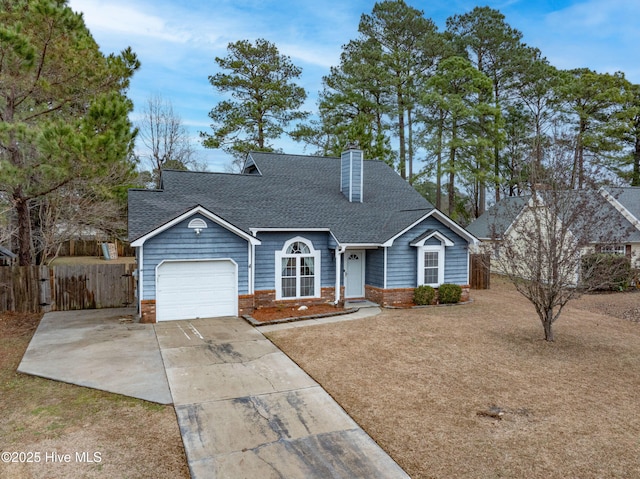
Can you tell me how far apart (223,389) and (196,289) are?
20.2ft

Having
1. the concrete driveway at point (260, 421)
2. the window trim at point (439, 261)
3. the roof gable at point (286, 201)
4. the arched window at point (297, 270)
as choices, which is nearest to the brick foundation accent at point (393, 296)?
the window trim at point (439, 261)

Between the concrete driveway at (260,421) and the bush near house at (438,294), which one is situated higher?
the bush near house at (438,294)

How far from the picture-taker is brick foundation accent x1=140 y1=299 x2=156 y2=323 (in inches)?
487

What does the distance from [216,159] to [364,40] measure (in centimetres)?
1428

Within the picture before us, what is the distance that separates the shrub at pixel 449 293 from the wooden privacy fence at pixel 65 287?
10.9 meters

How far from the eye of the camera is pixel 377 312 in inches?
566

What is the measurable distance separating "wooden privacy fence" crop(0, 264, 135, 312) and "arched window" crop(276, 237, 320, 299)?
518 centimetres

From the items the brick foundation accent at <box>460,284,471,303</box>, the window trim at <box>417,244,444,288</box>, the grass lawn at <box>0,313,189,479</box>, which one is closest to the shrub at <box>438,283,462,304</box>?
the window trim at <box>417,244,444,288</box>

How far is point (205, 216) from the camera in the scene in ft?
42.5

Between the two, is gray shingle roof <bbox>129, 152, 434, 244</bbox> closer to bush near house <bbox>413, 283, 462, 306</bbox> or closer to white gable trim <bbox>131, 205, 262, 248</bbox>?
white gable trim <bbox>131, 205, 262, 248</bbox>

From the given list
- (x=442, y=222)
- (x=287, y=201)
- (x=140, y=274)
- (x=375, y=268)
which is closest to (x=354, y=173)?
(x=287, y=201)

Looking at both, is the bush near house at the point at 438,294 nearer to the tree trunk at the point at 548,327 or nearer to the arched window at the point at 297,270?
the arched window at the point at 297,270

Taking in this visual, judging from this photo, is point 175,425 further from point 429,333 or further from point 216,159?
point 216,159

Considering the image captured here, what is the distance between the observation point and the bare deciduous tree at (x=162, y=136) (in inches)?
1163
